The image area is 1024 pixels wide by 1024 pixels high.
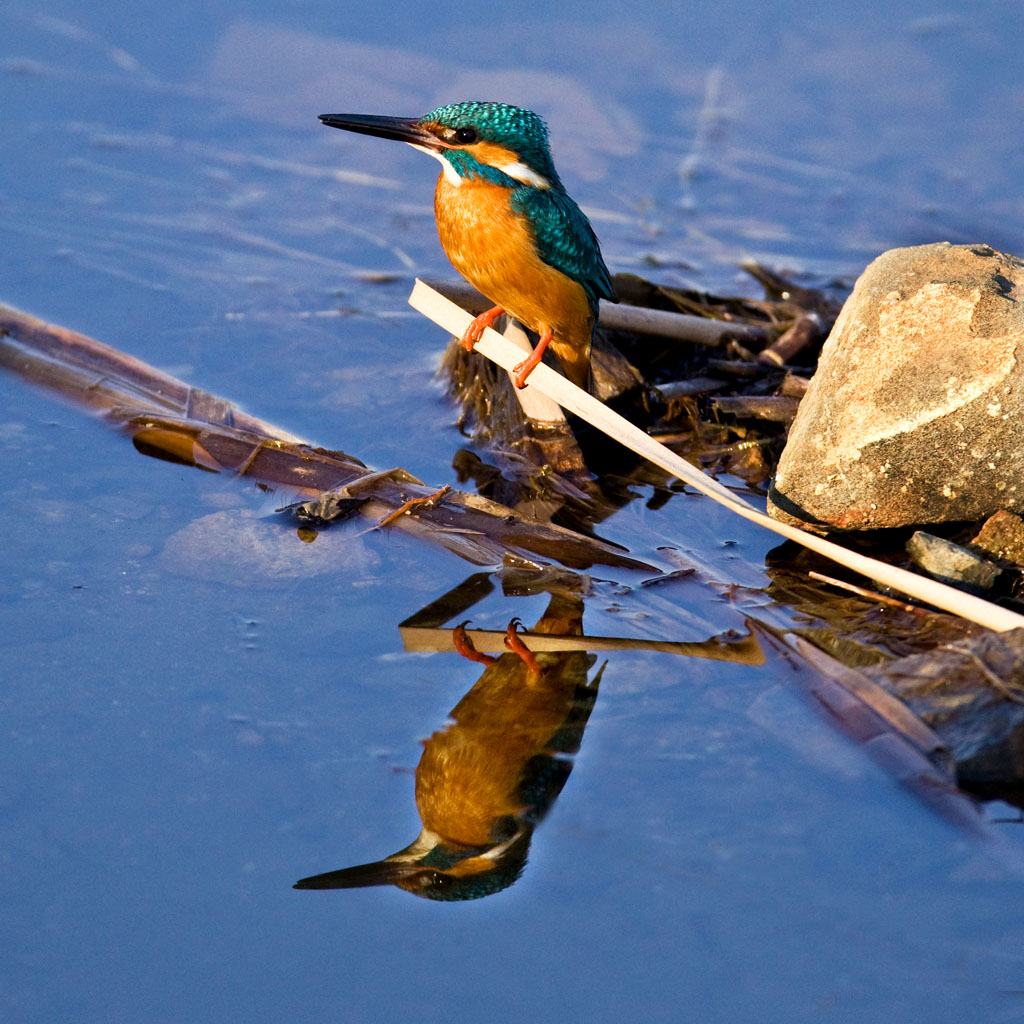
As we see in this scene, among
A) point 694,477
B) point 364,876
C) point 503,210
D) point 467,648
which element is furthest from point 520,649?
point 503,210

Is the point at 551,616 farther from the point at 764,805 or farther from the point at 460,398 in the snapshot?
the point at 460,398

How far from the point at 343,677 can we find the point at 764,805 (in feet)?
3.24

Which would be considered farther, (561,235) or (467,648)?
(561,235)

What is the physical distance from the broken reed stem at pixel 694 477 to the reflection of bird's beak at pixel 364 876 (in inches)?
53.3

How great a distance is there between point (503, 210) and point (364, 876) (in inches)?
78.9

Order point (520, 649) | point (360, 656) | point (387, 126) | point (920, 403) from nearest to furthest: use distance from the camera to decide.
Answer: point (360, 656), point (520, 649), point (920, 403), point (387, 126)

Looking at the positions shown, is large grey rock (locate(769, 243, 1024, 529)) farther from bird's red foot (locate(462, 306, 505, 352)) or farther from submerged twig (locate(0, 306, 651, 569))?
bird's red foot (locate(462, 306, 505, 352))

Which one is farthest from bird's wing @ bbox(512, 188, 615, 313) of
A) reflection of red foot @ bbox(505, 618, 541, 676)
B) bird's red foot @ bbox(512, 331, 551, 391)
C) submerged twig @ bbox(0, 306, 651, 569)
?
reflection of red foot @ bbox(505, 618, 541, 676)

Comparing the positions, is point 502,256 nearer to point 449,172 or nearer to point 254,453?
point 449,172

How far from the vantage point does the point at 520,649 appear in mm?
3135

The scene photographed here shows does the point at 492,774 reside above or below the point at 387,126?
below

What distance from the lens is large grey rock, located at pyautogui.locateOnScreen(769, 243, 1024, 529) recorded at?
10.9ft

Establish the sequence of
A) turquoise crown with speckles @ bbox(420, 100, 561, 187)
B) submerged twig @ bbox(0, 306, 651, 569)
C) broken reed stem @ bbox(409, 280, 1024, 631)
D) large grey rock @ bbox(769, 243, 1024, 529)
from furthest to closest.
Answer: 1. turquoise crown with speckles @ bbox(420, 100, 561, 187)
2. submerged twig @ bbox(0, 306, 651, 569)
3. large grey rock @ bbox(769, 243, 1024, 529)
4. broken reed stem @ bbox(409, 280, 1024, 631)

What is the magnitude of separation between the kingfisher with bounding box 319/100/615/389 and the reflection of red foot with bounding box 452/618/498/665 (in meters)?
0.89
